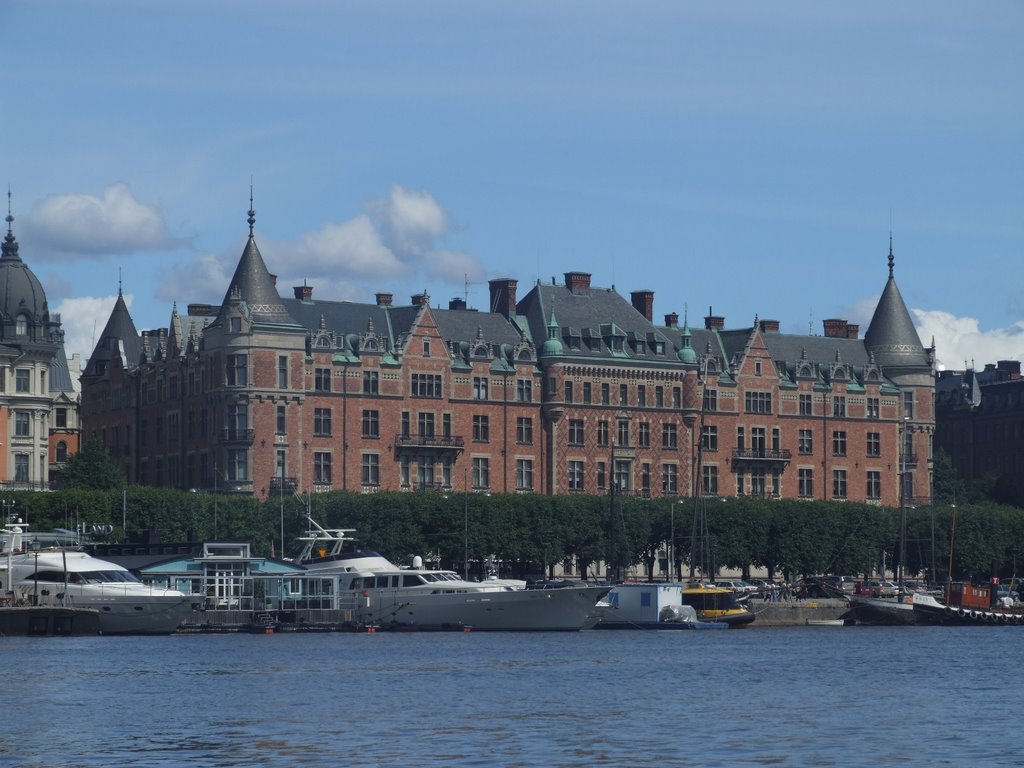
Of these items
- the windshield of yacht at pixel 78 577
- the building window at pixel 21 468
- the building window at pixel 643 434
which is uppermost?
the building window at pixel 643 434

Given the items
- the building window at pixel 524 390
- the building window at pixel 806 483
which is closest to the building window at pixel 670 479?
the building window at pixel 806 483

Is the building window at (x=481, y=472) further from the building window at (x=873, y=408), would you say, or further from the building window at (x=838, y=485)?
the building window at (x=873, y=408)

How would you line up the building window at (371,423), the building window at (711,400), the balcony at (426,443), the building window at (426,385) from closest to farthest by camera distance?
the building window at (371,423) < the balcony at (426,443) < the building window at (426,385) < the building window at (711,400)

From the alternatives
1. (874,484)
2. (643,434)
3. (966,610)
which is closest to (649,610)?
(966,610)

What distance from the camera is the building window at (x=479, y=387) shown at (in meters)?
148

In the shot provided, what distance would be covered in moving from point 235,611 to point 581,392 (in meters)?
49.2

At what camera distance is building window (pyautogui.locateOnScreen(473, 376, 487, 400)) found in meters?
148

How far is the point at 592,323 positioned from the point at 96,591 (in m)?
62.4

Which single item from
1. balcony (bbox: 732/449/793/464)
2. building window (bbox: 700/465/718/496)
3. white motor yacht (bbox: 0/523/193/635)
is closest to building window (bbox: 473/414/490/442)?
building window (bbox: 700/465/718/496)

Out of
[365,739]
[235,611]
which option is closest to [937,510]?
[235,611]

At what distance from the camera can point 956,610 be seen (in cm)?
12112

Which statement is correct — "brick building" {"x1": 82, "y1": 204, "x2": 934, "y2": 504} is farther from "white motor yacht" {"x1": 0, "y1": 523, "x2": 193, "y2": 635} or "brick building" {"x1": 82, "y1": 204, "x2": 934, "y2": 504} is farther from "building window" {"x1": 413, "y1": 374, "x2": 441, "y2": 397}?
"white motor yacht" {"x1": 0, "y1": 523, "x2": 193, "y2": 635}

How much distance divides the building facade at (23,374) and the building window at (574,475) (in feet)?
104

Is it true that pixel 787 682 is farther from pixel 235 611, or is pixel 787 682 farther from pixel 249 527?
pixel 249 527
